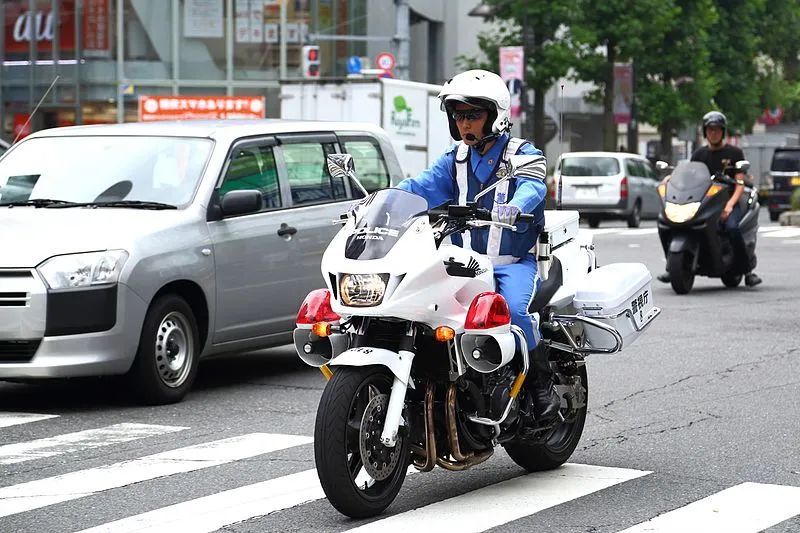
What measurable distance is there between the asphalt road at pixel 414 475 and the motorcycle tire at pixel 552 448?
0.27ft

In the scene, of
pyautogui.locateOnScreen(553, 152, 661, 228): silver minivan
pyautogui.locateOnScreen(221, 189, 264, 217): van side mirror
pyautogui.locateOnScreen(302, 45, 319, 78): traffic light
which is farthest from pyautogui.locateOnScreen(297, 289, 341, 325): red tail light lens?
pyautogui.locateOnScreen(302, 45, 319, 78): traffic light

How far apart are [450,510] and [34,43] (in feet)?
123

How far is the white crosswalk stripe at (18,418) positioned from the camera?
29.8 ft

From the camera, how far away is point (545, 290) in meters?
7.08

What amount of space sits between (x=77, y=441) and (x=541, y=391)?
2.70m

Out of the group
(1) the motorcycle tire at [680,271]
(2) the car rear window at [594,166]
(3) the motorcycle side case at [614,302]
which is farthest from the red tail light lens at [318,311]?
(2) the car rear window at [594,166]

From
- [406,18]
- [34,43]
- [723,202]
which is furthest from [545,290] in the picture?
[34,43]

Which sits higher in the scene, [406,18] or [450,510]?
[406,18]

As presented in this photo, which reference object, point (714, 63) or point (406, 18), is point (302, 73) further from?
point (714, 63)

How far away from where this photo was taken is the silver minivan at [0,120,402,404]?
363 inches

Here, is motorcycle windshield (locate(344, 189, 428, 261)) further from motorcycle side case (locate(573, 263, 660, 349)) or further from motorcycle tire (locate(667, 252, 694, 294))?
motorcycle tire (locate(667, 252, 694, 294))

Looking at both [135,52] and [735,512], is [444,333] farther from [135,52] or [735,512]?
[135,52]

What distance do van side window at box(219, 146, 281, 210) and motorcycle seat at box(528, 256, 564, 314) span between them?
3.61 meters

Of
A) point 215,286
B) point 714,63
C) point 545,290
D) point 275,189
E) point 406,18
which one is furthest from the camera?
point 714,63
